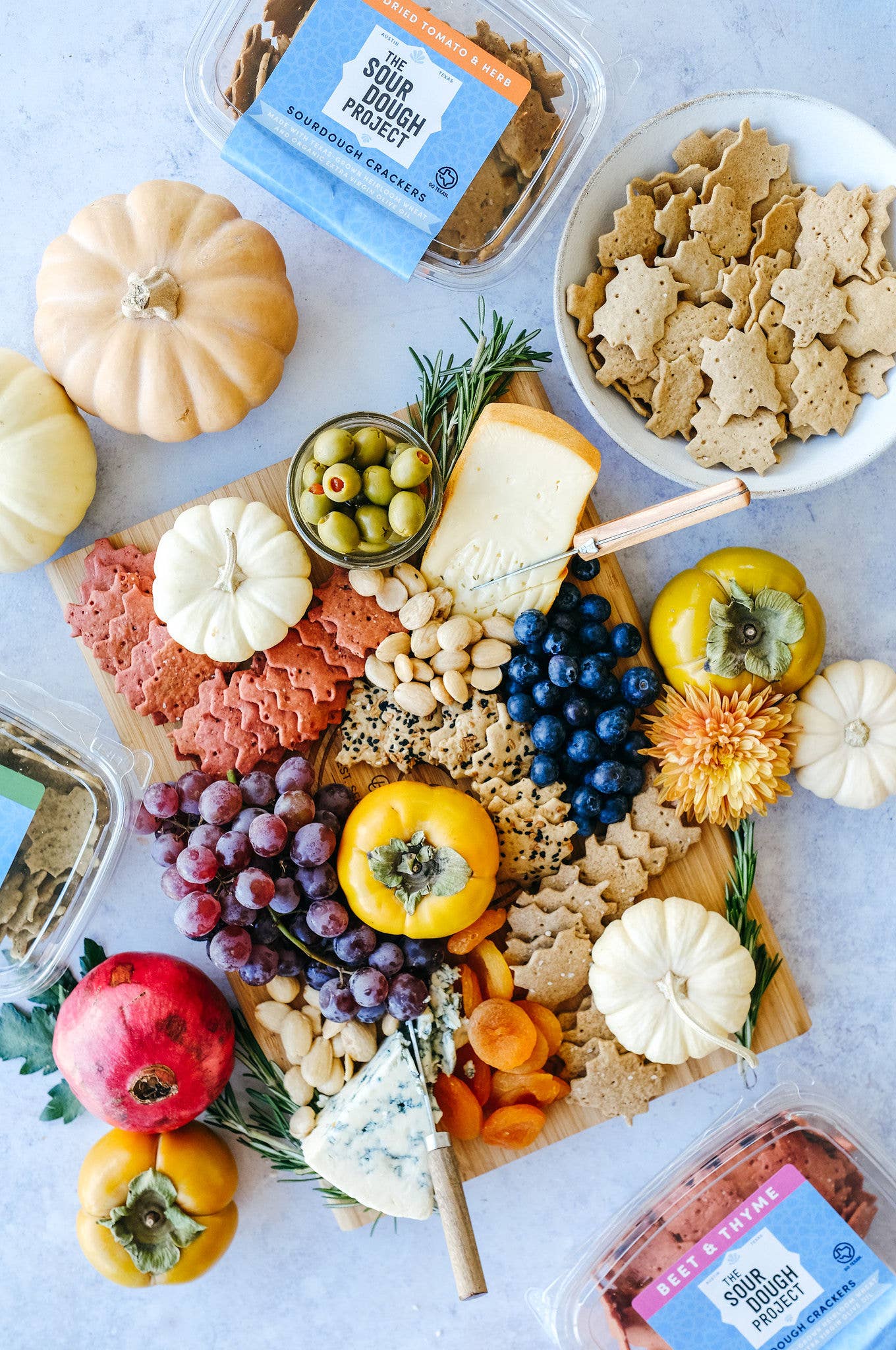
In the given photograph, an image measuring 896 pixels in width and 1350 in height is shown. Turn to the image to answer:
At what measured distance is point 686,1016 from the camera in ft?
4.63

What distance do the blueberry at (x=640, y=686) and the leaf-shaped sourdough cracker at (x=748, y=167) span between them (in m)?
0.74

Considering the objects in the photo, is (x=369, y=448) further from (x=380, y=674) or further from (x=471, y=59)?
(x=471, y=59)

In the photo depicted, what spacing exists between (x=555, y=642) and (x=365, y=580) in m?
0.32

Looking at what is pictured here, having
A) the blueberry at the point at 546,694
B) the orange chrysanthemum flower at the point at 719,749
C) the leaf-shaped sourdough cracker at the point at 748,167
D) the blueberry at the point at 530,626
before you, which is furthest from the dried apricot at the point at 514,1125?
the leaf-shaped sourdough cracker at the point at 748,167

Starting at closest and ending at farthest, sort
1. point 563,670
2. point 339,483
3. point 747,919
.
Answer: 1. point 339,483
2. point 563,670
3. point 747,919

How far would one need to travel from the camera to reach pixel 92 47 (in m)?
1.65

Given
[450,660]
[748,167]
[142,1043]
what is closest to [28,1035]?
[142,1043]

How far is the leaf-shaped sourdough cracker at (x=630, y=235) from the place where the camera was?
1.44 metres

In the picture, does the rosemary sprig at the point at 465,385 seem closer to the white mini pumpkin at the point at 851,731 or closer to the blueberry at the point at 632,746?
the blueberry at the point at 632,746

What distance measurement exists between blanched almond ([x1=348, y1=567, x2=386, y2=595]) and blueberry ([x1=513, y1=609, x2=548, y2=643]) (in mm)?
234

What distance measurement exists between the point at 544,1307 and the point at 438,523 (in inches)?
51.0

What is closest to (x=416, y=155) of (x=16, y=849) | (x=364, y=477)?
(x=364, y=477)

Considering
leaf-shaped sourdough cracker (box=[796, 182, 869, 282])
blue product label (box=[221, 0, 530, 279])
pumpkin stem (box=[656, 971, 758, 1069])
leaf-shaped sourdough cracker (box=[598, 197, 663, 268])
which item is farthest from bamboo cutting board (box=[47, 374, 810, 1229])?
leaf-shaped sourdough cracker (box=[796, 182, 869, 282])

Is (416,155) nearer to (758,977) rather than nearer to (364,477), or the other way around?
(364,477)
